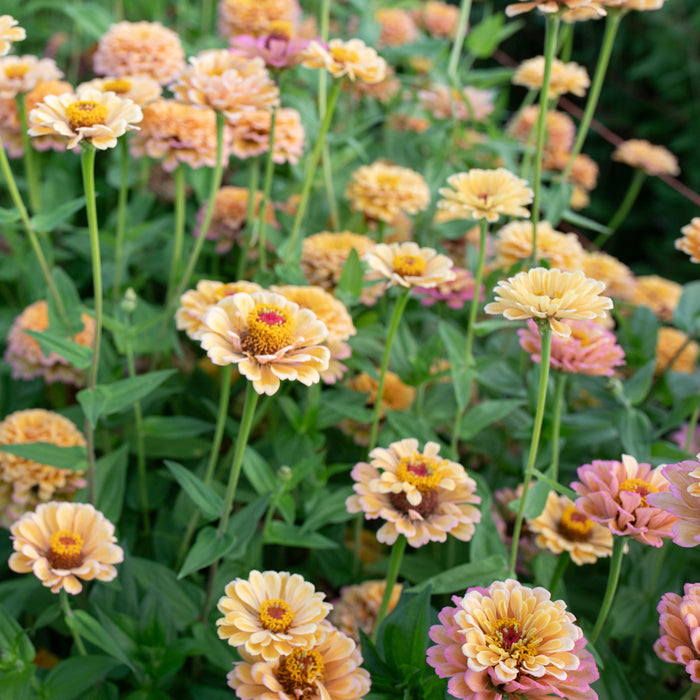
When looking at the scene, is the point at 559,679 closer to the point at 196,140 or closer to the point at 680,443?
the point at 680,443

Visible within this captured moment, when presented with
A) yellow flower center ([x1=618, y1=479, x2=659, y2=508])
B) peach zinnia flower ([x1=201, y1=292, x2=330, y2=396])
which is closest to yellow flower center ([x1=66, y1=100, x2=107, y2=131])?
peach zinnia flower ([x1=201, y1=292, x2=330, y2=396])

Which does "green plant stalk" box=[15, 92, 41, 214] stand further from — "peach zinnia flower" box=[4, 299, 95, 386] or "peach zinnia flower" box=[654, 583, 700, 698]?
"peach zinnia flower" box=[654, 583, 700, 698]

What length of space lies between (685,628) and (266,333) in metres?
0.36

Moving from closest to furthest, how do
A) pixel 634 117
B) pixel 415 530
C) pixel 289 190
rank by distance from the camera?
pixel 415 530 < pixel 289 190 < pixel 634 117

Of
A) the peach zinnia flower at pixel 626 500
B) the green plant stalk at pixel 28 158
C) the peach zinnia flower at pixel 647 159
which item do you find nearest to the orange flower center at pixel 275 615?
the peach zinnia flower at pixel 626 500

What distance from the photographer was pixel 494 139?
4.14ft

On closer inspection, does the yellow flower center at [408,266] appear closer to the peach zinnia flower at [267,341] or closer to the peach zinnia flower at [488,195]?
the peach zinnia flower at [488,195]

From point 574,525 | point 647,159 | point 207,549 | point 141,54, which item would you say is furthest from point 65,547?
point 647,159

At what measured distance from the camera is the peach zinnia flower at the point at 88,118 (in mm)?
595

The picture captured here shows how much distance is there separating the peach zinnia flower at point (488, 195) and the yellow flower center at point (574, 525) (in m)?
0.30

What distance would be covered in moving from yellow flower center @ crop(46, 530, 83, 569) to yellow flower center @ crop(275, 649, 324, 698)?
0.20m

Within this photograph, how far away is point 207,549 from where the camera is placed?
0.64 meters

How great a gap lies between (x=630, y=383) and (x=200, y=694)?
1.91ft

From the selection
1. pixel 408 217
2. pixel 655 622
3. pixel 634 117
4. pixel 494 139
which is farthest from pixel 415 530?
pixel 634 117
